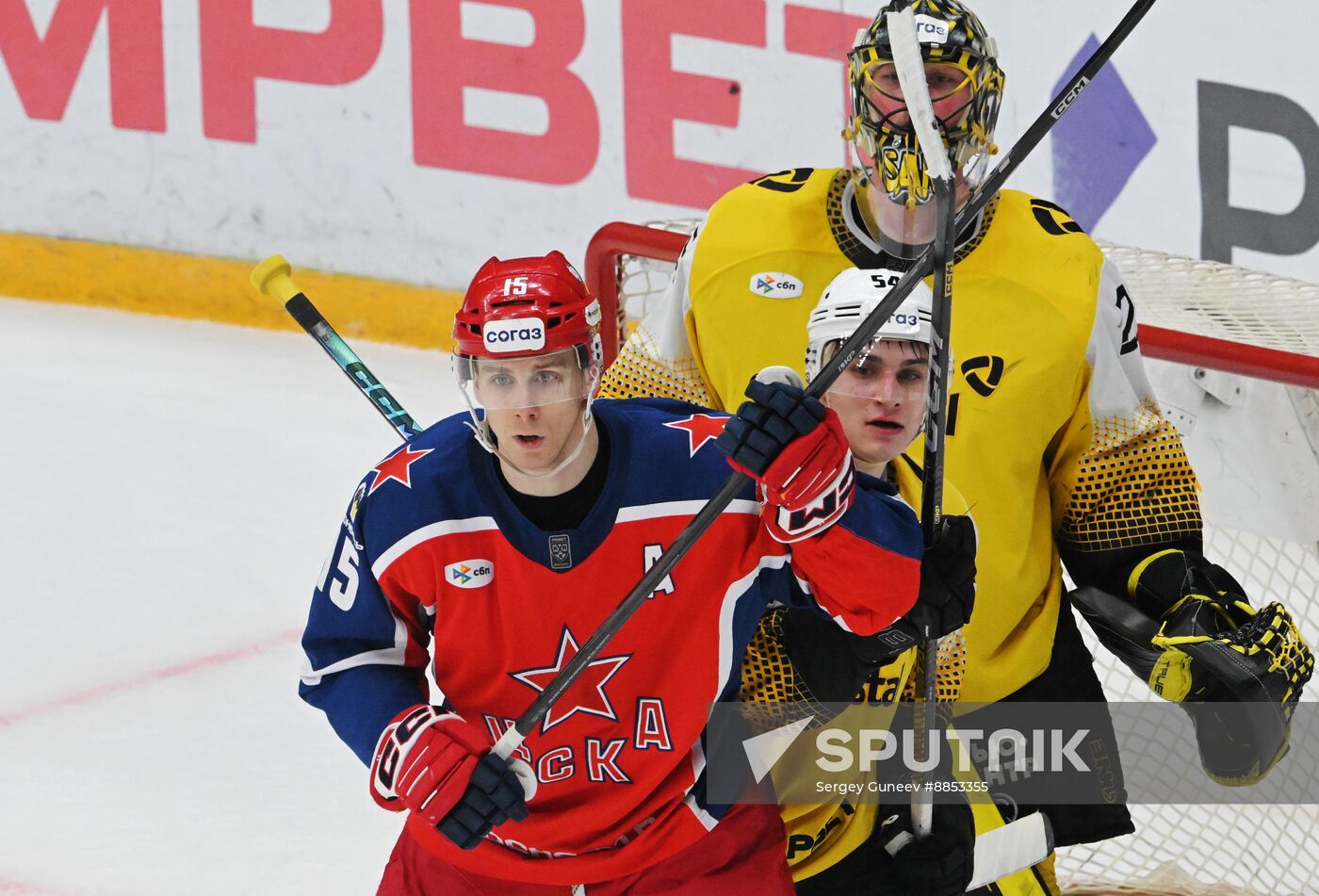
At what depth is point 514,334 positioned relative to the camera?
190cm

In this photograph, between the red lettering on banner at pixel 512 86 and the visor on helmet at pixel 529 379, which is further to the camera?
the red lettering on banner at pixel 512 86

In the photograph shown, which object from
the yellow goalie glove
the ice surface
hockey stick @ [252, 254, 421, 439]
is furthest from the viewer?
the ice surface

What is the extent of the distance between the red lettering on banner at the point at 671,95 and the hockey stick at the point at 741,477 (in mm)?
3046

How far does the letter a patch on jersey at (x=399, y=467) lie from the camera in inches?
79.2

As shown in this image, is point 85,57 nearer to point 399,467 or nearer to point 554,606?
point 399,467

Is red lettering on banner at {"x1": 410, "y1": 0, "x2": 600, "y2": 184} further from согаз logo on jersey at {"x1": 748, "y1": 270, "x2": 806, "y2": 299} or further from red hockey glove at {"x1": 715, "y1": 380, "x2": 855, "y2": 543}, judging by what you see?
red hockey glove at {"x1": 715, "y1": 380, "x2": 855, "y2": 543}

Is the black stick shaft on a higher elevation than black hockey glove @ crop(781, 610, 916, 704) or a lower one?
higher

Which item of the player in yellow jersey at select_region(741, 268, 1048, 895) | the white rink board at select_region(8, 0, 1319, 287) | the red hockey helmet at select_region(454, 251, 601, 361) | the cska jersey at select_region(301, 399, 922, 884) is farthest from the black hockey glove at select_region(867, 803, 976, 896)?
the white rink board at select_region(8, 0, 1319, 287)

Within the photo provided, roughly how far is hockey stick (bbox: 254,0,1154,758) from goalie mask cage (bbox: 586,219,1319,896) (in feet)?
3.61

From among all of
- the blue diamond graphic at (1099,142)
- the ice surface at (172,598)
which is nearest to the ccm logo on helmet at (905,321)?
the ice surface at (172,598)

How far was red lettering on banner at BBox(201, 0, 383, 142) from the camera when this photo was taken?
5016 mm

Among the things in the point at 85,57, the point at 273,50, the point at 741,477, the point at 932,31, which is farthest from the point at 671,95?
the point at 741,477

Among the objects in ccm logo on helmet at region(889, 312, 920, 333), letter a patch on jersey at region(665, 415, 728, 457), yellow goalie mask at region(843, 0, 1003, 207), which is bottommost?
letter a patch on jersey at region(665, 415, 728, 457)

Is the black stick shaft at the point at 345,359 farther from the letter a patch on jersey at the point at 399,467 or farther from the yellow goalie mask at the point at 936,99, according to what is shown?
the yellow goalie mask at the point at 936,99
